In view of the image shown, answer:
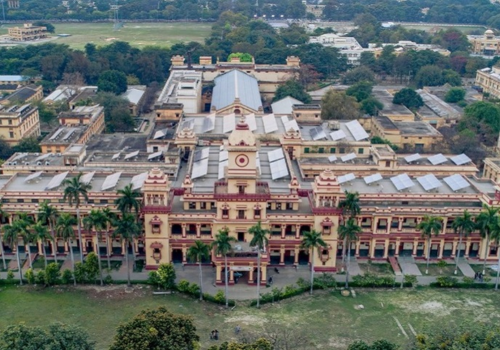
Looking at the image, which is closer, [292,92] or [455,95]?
[292,92]

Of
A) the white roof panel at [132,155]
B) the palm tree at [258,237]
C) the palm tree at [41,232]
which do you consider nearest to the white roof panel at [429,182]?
the palm tree at [258,237]

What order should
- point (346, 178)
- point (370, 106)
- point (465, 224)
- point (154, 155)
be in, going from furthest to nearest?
1. point (370, 106)
2. point (154, 155)
3. point (346, 178)
4. point (465, 224)

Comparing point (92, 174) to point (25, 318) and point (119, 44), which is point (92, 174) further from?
point (119, 44)

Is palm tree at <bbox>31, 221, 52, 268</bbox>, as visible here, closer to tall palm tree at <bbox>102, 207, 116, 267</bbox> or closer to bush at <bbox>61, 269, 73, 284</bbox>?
bush at <bbox>61, 269, 73, 284</bbox>

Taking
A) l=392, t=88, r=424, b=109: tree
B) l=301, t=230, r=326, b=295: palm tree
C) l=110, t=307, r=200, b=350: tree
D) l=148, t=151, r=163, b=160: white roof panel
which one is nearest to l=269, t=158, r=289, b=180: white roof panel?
l=301, t=230, r=326, b=295: palm tree

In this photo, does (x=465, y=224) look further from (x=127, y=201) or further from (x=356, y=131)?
(x=127, y=201)

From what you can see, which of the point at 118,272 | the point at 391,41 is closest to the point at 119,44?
the point at 391,41

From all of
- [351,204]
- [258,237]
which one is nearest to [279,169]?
[351,204]
